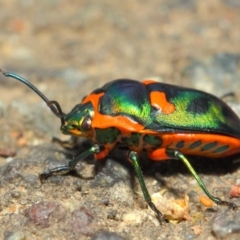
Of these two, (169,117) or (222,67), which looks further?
(222,67)

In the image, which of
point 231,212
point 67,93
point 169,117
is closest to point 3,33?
point 67,93

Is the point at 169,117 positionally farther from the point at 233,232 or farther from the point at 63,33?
the point at 63,33

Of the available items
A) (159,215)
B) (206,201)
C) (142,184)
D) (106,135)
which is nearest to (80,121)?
(106,135)

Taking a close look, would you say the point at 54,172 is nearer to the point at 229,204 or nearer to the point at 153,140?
the point at 153,140

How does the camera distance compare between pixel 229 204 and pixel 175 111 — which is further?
pixel 175 111

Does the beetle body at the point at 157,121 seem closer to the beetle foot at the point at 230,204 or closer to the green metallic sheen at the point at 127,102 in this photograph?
the green metallic sheen at the point at 127,102

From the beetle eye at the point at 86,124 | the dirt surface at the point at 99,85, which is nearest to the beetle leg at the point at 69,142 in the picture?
the dirt surface at the point at 99,85
